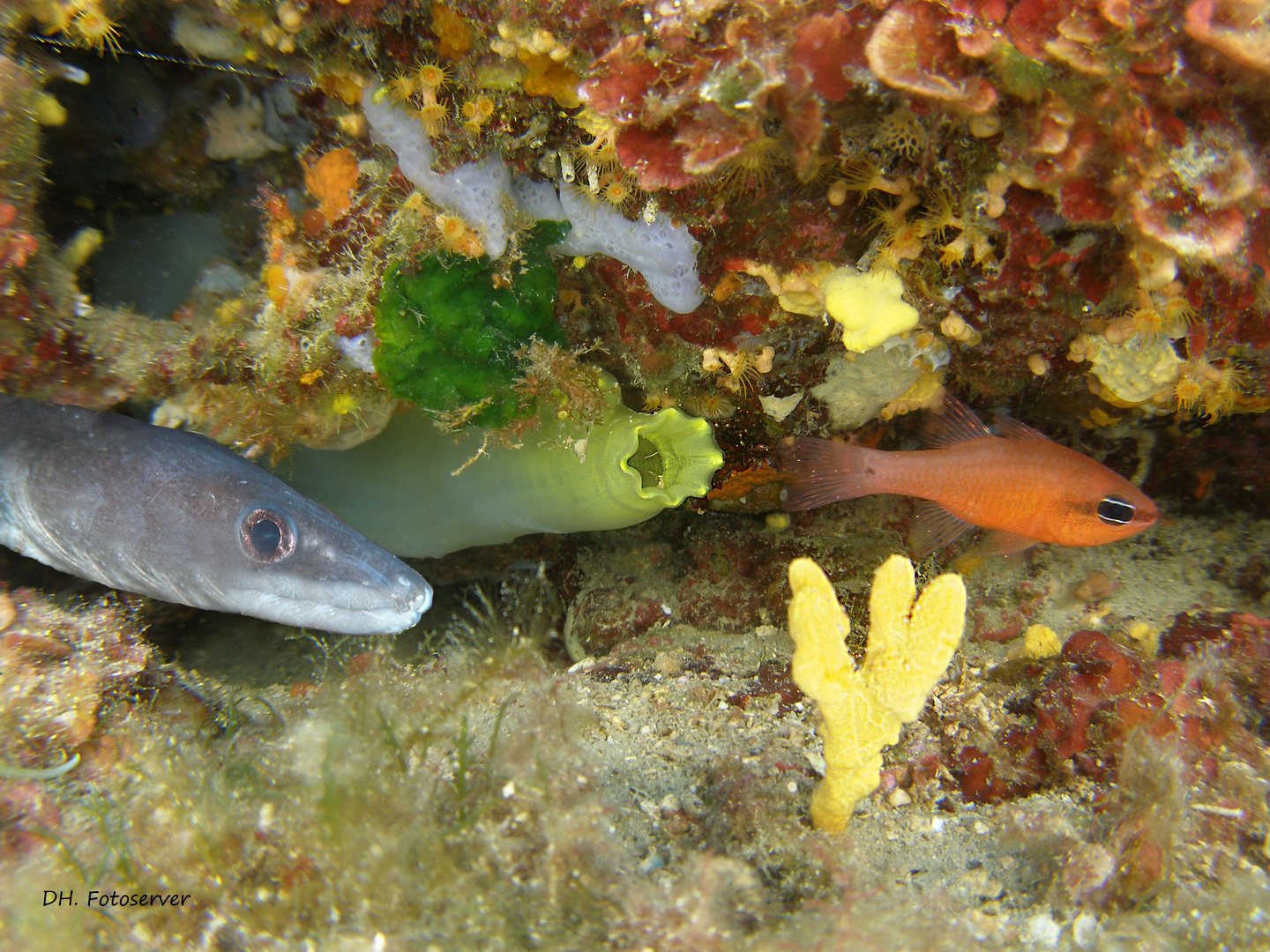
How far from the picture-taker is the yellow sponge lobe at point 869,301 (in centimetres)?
255

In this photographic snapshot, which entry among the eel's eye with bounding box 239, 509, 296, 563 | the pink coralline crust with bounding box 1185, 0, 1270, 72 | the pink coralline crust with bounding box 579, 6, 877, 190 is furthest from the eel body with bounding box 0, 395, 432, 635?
the pink coralline crust with bounding box 1185, 0, 1270, 72

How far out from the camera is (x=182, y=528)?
2.91m

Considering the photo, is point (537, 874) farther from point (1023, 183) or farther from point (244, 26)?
point (244, 26)

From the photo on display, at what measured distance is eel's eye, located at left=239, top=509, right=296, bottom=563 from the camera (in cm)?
288

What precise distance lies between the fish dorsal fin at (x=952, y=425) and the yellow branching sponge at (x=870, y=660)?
1.58 m

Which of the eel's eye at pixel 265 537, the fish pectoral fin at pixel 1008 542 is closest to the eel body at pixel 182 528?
the eel's eye at pixel 265 537

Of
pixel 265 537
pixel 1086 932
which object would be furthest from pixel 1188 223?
pixel 265 537

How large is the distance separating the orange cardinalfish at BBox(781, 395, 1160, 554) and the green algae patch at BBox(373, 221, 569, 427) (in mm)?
1610

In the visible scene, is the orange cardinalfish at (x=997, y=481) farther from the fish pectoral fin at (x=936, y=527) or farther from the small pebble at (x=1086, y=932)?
the small pebble at (x=1086, y=932)

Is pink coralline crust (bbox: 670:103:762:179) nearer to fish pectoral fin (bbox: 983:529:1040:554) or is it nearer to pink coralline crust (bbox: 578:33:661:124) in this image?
pink coralline crust (bbox: 578:33:661:124)

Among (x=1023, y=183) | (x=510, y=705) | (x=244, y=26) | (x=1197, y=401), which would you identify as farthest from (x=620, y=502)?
(x=1197, y=401)

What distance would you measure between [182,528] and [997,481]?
4.00 metres

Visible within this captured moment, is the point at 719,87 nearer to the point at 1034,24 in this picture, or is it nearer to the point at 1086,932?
the point at 1034,24

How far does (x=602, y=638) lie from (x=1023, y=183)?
10.8 feet
